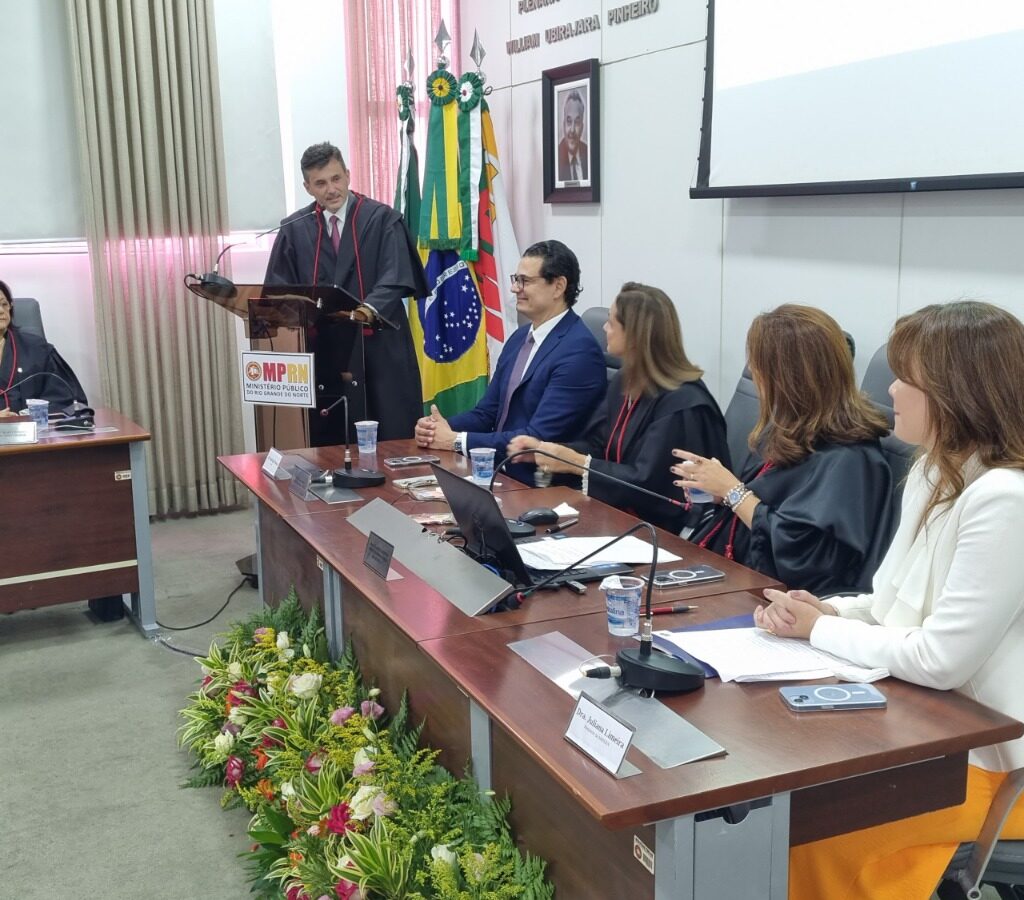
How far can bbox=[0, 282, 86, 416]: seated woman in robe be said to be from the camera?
4.25 meters

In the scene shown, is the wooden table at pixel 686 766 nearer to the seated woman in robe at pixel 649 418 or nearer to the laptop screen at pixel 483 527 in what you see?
the laptop screen at pixel 483 527

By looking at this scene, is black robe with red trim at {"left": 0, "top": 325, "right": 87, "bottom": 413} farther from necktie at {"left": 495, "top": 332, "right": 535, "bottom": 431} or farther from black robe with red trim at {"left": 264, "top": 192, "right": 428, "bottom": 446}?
necktie at {"left": 495, "top": 332, "right": 535, "bottom": 431}

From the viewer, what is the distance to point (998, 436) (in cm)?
165

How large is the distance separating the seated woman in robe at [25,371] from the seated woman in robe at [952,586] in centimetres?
337

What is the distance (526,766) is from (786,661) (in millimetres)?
418

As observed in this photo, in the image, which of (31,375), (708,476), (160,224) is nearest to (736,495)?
(708,476)

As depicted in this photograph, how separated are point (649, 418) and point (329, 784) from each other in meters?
1.38

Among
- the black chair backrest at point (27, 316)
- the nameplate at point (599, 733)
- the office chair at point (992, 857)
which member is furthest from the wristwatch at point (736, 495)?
the black chair backrest at point (27, 316)

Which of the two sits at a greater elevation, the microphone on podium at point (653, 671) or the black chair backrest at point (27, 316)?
the black chair backrest at point (27, 316)

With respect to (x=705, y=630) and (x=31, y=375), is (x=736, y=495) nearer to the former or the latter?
(x=705, y=630)

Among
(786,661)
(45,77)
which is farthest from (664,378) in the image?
(45,77)

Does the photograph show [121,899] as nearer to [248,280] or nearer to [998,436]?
[998,436]

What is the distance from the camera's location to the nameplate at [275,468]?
123 inches

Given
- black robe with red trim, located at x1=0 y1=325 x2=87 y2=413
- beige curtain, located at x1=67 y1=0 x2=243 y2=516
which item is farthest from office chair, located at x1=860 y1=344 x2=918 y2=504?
beige curtain, located at x1=67 y1=0 x2=243 y2=516
